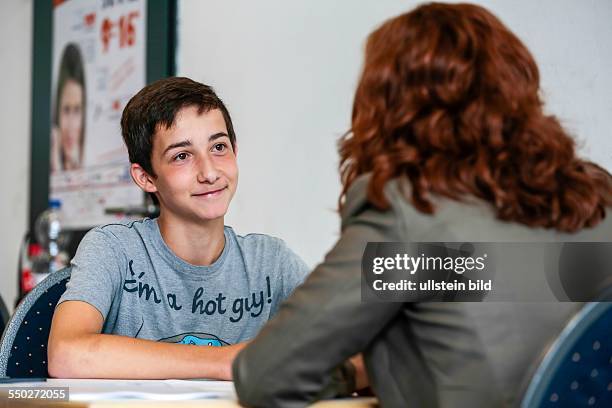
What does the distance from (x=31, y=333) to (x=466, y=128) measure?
0.99 m

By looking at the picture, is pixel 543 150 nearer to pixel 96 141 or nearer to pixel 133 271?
pixel 133 271

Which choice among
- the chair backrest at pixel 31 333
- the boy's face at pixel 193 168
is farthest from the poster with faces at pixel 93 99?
the chair backrest at pixel 31 333

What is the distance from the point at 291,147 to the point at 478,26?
204 centimetres

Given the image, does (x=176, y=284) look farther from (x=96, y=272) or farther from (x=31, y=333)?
(x=31, y=333)

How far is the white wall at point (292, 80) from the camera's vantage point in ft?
8.77

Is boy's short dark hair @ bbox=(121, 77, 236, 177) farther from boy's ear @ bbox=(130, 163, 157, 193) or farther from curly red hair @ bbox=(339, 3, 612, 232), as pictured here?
curly red hair @ bbox=(339, 3, 612, 232)

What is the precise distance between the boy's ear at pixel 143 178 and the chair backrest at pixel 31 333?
0.96 ft

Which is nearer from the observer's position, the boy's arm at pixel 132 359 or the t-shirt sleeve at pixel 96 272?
the boy's arm at pixel 132 359

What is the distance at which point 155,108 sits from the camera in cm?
172

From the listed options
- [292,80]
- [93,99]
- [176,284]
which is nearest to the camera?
[176,284]

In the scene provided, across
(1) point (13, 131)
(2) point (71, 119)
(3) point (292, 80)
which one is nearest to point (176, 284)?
(3) point (292, 80)

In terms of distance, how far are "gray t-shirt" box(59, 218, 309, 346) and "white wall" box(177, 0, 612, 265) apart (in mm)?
525

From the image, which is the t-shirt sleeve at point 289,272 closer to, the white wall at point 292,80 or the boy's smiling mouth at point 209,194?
the boy's smiling mouth at point 209,194

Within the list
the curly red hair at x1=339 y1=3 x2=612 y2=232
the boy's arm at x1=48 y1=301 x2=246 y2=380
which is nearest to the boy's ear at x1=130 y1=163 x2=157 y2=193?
the boy's arm at x1=48 y1=301 x2=246 y2=380
